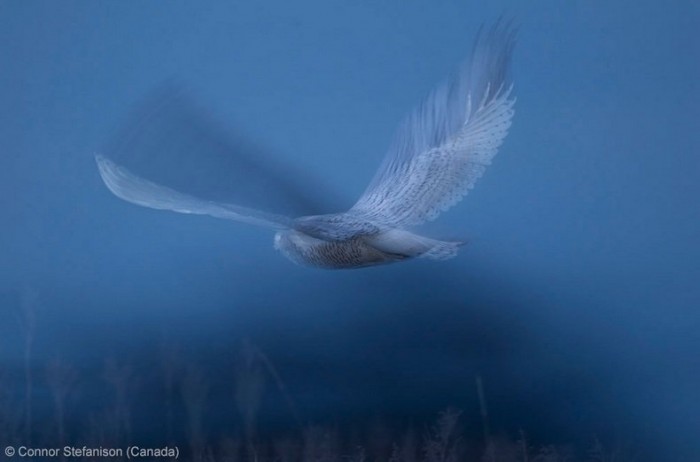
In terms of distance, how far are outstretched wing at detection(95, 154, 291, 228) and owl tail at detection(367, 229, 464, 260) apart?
15 cm

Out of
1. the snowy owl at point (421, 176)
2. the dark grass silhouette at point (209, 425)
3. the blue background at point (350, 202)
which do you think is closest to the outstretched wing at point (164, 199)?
the snowy owl at point (421, 176)

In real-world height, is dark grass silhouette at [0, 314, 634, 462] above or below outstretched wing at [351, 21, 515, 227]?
below

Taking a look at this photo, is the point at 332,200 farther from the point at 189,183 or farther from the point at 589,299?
the point at 589,299

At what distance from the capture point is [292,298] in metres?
1.16

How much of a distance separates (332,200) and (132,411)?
47cm

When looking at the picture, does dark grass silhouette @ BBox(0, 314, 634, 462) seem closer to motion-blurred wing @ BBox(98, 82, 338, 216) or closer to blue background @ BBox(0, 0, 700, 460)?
blue background @ BBox(0, 0, 700, 460)

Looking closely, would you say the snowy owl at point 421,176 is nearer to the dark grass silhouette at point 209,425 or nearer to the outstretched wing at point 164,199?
the outstretched wing at point 164,199

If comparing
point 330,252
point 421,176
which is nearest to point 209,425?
point 330,252

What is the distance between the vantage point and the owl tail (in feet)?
3.59

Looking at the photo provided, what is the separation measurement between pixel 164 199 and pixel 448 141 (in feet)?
1.33

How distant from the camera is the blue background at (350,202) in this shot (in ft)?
3.71

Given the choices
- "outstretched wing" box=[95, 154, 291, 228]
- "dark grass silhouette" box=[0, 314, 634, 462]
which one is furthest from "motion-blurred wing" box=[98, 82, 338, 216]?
"dark grass silhouette" box=[0, 314, 634, 462]

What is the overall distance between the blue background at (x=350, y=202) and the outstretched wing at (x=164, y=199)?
0.11m

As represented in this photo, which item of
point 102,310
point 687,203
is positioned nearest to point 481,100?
point 687,203
